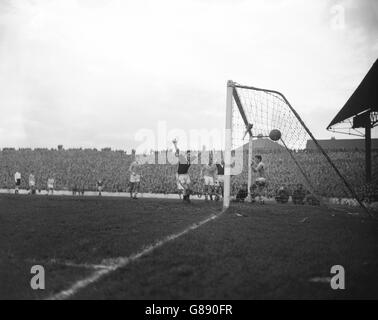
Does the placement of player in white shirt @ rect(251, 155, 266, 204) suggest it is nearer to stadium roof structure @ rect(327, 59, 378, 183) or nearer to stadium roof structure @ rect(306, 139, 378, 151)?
stadium roof structure @ rect(327, 59, 378, 183)

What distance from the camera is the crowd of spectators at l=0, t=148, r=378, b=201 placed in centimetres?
2198

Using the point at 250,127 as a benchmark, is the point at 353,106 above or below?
above

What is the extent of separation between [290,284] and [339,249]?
6.31 ft

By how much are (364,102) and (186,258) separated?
46.3 ft

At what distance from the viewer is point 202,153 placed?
35438 millimetres

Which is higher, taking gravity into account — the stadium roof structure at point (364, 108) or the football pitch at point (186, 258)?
→ the stadium roof structure at point (364, 108)

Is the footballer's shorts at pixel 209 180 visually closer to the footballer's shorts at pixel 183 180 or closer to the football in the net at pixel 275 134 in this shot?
the footballer's shorts at pixel 183 180

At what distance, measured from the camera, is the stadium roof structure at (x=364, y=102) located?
1318cm

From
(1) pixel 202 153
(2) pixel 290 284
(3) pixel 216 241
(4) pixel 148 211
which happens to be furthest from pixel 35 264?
(1) pixel 202 153

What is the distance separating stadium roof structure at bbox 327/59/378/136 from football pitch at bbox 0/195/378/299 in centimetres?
768

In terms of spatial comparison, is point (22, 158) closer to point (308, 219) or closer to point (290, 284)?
point (308, 219)

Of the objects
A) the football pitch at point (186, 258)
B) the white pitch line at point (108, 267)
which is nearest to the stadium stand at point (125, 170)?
the football pitch at point (186, 258)

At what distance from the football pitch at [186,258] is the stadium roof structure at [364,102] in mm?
7684

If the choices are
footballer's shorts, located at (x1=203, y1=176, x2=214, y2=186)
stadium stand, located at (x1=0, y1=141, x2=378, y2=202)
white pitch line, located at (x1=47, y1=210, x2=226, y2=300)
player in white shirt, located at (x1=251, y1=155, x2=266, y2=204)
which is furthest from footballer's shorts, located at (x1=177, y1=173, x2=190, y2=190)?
stadium stand, located at (x1=0, y1=141, x2=378, y2=202)
